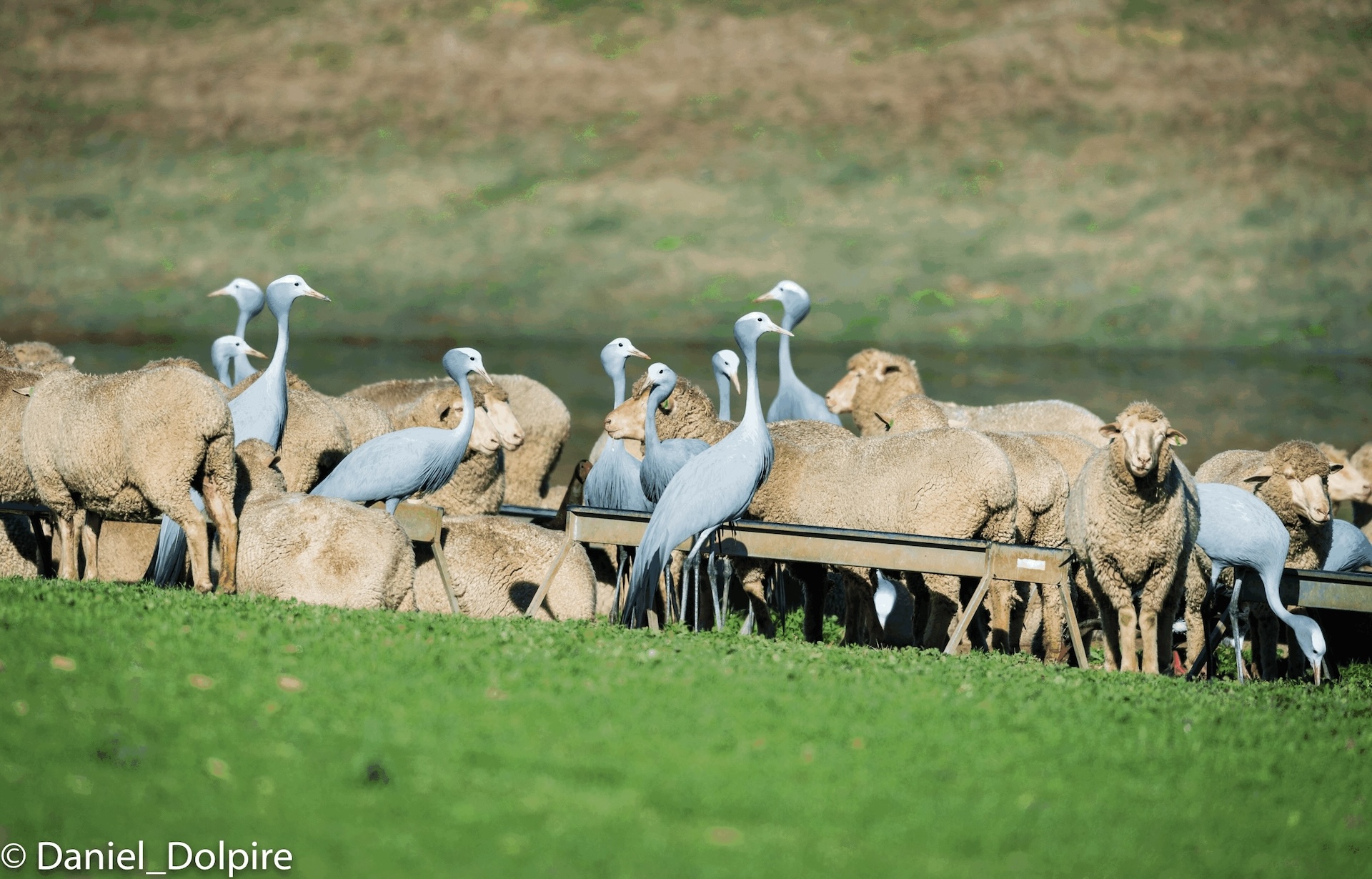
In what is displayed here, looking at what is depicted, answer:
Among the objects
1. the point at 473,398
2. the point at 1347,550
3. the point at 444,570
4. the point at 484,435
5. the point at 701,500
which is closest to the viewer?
the point at 701,500

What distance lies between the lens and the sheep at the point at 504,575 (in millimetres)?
10695

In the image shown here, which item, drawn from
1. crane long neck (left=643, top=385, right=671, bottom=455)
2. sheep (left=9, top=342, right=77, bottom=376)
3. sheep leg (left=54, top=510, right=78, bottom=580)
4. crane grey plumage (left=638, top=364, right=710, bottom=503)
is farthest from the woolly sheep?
sheep (left=9, top=342, right=77, bottom=376)

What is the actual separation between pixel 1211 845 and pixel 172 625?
455cm

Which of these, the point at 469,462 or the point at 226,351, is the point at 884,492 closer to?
the point at 469,462

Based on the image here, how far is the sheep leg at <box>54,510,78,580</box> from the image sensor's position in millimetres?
10422

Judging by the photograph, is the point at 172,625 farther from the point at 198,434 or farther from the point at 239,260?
the point at 239,260

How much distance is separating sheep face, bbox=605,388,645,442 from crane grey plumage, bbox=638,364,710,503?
0.37ft

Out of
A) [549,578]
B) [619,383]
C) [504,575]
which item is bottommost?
[504,575]

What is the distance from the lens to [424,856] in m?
5.00

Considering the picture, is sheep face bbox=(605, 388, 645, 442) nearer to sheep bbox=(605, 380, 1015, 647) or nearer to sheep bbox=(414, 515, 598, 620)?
sheep bbox=(605, 380, 1015, 647)

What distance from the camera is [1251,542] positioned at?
388 inches

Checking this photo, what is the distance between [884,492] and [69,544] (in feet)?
16.9

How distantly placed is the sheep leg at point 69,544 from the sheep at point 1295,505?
7.38 metres

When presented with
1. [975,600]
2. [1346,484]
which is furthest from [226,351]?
[1346,484]
